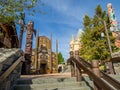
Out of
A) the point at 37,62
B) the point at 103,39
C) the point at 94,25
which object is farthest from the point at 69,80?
the point at 37,62

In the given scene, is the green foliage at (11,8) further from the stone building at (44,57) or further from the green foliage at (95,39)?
the stone building at (44,57)

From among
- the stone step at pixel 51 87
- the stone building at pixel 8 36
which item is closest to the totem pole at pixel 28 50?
the stone building at pixel 8 36

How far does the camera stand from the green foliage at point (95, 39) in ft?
52.2

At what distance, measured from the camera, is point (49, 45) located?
25.4m

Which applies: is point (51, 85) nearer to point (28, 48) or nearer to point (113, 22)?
point (28, 48)

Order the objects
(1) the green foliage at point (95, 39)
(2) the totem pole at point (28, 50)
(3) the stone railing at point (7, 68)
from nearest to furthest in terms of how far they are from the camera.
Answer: (3) the stone railing at point (7, 68) < (2) the totem pole at point (28, 50) < (1) the green foliage at point (95, 39)

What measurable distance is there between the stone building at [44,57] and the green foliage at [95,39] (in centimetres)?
784

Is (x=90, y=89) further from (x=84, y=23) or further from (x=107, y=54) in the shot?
(x=84, y=23)

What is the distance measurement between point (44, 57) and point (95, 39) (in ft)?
33.4

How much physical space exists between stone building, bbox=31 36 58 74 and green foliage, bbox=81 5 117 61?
7.84 metres

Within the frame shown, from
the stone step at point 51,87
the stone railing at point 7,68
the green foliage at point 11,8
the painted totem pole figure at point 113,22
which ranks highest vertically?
the painted totem pole figure at point 113,22

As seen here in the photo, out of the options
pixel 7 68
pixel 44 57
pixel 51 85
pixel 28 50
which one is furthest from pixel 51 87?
pixel 44 57

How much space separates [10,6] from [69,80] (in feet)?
10.1

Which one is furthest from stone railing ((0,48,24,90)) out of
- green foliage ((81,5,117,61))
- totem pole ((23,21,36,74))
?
green foliage ((81,5,117,61))
